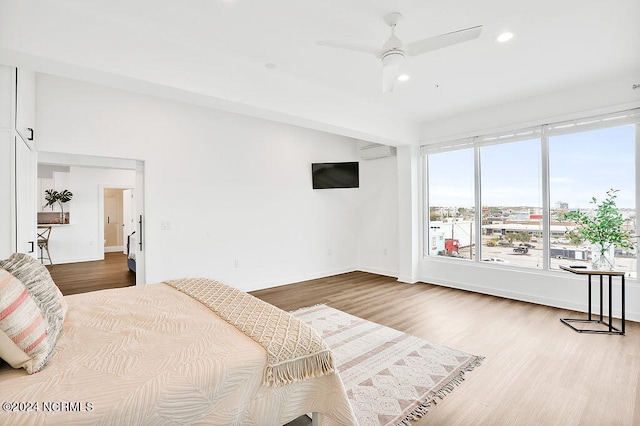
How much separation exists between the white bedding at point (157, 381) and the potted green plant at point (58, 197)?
295 inches

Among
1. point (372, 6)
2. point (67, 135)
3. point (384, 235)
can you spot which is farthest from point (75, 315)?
point (384, 235)

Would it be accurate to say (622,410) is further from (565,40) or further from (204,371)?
(565,40)

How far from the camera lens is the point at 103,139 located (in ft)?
11.9

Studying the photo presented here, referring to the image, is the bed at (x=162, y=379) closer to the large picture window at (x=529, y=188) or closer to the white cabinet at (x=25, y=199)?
the white cabinet at (x=25, y=199)

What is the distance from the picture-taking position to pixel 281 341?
149cm

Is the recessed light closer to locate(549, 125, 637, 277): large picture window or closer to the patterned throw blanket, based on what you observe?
locate(549, 125, 637, 277): large picture window

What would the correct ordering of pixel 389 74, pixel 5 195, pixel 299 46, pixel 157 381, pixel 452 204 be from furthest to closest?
pixel 452 204 < pixel 299 46 < pixel 389 74 < pixel 5 195 < pixel 157 381

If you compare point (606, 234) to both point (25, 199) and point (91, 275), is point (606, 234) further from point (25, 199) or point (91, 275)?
point (91, 275)

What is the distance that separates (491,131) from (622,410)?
3666 millimetres

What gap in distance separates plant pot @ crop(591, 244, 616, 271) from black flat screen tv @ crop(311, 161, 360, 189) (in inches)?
140

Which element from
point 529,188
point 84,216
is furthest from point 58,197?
point 529,188

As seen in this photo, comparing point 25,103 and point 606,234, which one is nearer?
point 25,103

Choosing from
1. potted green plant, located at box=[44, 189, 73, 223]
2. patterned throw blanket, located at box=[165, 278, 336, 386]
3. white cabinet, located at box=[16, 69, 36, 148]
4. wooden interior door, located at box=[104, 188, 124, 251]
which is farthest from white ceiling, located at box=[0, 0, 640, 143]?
wooden interior door, located at box=[104, 188, 124, 251]

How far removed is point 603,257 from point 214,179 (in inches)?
198
